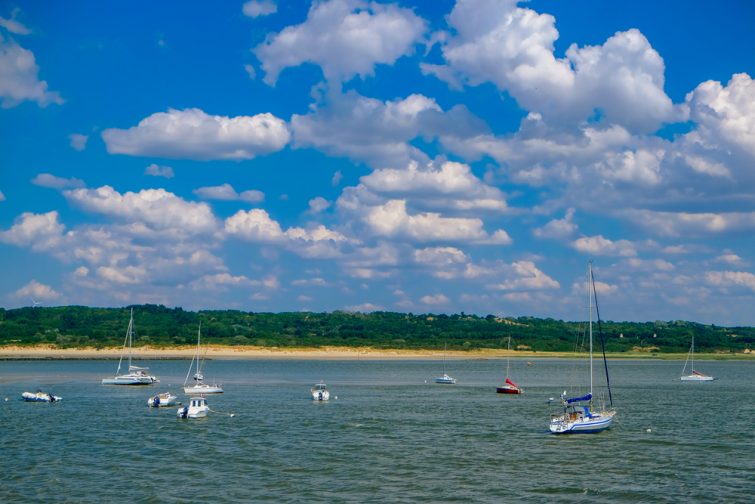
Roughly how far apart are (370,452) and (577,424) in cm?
1887

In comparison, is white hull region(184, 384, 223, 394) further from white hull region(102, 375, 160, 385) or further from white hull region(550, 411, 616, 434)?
white hull region(550, 411, 616, 434)

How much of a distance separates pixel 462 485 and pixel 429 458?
29.1 feet

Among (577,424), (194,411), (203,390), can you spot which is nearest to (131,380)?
(203,390)

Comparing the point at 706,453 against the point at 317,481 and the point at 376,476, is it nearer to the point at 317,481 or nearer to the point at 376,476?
the point at 376,476

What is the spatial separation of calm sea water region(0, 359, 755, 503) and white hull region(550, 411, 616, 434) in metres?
0.92

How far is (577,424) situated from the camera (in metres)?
65.8

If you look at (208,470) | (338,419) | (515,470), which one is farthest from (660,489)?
(338,419)

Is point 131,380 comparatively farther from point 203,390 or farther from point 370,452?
point 370,452

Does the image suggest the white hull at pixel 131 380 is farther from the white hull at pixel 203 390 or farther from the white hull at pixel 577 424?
the white hull at pixel 577 424

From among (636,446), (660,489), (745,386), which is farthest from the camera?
(745,386)

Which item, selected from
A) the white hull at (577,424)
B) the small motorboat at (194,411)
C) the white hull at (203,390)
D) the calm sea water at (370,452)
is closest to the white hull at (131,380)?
the white hull at (203,390)

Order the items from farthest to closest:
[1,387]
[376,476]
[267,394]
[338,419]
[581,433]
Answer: [1,387] < [267,394] < [338,419] < [581,433] < [376,476]

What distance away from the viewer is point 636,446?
6094 cm

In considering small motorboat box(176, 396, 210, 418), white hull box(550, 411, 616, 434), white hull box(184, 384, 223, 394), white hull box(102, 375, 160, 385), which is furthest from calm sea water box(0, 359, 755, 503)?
white hull box(102, 375, 160, 385)
